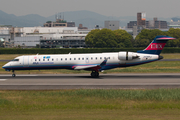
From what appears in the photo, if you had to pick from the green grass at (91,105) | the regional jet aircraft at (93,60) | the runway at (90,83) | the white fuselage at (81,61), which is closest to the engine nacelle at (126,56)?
the regional jet aircraft at (93,60)

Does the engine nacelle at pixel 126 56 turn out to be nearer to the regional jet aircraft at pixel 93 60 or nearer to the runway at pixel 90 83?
the regional jet aircraft at pixel 93 60

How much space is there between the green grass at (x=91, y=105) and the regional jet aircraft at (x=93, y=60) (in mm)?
11352

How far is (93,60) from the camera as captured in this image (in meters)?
32.4

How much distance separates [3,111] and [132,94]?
9.94 metres

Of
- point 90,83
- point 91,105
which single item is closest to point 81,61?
point 90,83

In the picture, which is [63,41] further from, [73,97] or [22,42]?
[73,97]

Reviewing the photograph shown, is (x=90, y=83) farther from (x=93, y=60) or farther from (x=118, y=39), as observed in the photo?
(x=118, y=39)

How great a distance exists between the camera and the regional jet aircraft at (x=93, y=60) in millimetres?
31773

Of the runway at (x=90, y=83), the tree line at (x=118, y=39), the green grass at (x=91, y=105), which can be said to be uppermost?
the tree line at (x=118, y=39)

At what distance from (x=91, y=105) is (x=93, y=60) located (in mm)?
15785

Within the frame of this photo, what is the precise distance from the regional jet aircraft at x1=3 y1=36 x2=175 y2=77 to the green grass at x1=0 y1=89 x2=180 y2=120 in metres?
11.4

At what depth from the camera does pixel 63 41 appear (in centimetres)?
16512

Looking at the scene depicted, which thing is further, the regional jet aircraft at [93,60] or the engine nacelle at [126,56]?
the regional jet aircraft at [93,60]

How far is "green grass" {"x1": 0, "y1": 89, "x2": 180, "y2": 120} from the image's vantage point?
14688 millimetres
